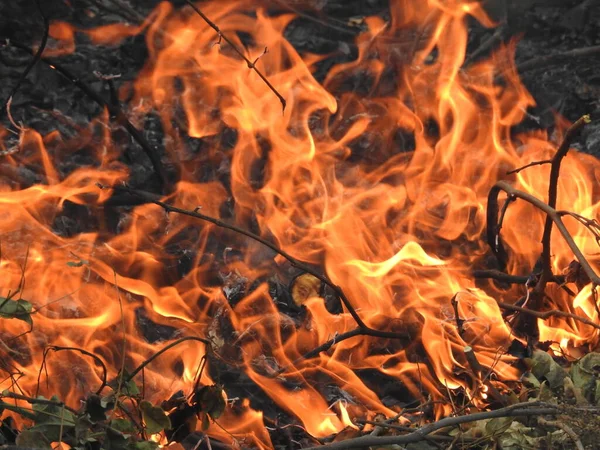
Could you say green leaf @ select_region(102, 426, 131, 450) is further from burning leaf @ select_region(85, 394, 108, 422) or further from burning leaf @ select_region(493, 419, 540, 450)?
burning leaf @ select_region(493, 419, 540, 450)

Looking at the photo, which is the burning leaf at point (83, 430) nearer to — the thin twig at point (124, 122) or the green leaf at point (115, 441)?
the green leaf at point (115, 441)

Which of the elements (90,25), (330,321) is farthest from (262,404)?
(90,25)

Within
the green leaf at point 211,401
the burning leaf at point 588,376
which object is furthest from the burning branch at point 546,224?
the green leaf at point 211,401

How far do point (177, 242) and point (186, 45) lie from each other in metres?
1.13

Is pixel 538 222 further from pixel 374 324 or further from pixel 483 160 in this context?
pixel 374 324

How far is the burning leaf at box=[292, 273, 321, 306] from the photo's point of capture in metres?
3.09

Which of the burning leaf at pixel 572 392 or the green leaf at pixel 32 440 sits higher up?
the burning leaf at pixel 572 392

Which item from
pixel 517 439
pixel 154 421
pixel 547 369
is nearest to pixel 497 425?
pixel 517 439

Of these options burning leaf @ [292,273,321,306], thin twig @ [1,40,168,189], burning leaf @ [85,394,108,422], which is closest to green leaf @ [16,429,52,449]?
burning leaf @ [85,394,108,422]

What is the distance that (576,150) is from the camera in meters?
3.74

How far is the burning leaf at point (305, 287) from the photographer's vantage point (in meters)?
3.09

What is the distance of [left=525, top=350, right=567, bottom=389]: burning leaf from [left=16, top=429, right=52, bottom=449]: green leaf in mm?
1371

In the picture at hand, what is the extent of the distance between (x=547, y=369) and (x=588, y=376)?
0.40 feet

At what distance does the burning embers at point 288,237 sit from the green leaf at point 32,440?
4cm
